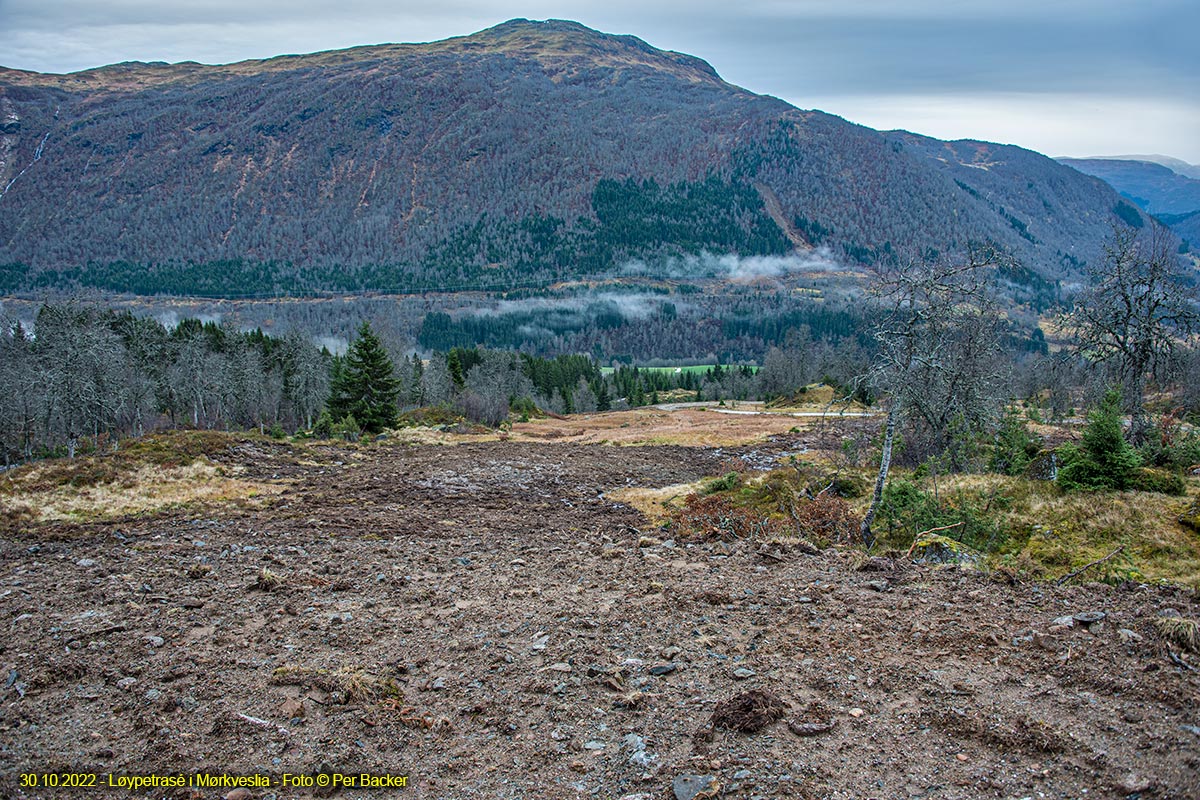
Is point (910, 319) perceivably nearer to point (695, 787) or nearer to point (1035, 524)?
point (1035, 524)

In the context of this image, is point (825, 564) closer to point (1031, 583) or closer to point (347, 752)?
point (1031, 583)

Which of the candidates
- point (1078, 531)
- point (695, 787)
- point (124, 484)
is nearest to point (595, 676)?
point (695, 787)

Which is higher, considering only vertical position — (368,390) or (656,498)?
(368,390)

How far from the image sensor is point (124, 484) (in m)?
17.4

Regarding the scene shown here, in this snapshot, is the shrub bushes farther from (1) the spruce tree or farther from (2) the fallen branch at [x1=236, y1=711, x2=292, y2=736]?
(1) the spruce tree

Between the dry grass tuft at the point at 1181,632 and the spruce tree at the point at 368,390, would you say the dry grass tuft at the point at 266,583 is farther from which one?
the spruce tree at the point at 368,390

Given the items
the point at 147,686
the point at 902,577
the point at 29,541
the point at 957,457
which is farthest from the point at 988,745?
the point at 29,541

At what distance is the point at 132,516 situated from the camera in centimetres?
1493

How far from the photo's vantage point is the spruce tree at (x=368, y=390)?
39.5 meters

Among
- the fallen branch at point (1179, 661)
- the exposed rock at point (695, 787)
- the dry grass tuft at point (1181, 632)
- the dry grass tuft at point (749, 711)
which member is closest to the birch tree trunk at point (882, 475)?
the dry grass tuft at point (1181, 632)

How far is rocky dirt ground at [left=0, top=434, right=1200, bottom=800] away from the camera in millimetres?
5277

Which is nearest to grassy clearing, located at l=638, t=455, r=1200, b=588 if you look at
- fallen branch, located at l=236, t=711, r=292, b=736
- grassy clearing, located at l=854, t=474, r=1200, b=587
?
grassy clearing, located at l=854, t=474, r=1200, b=587

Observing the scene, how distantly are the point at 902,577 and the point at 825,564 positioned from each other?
4.52 feet

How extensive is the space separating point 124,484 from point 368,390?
76.3 feet
